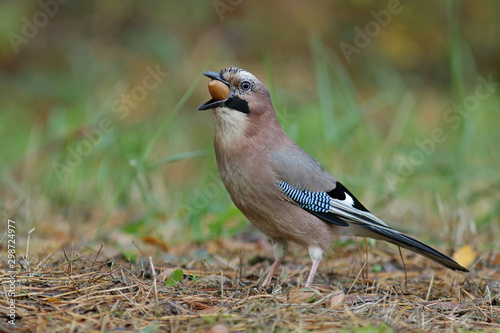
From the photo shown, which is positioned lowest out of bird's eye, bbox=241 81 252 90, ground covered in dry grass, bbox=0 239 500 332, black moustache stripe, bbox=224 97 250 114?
ground covered in dry grass, bbox=0 239 500 332

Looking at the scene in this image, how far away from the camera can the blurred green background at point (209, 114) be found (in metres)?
5.36

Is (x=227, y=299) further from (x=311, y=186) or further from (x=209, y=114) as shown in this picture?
(x=209, y=114)

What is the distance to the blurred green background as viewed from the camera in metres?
5.36

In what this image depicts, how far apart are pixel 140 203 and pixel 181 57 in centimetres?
515

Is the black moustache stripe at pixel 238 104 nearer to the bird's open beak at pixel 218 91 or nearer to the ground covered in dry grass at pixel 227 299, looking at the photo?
the bird's open beak at pixel 218 91

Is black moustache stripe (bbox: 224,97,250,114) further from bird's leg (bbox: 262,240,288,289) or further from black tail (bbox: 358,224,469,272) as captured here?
black tail (bbox: 358,224,469,272)

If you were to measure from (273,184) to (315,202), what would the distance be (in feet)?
1.07

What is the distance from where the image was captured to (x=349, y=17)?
11516 mm

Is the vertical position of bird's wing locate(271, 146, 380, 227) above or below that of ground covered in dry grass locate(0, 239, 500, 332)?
above

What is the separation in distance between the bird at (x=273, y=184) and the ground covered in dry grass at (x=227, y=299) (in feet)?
0.82

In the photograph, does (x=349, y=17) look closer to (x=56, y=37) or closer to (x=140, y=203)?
(x=56, y=37)

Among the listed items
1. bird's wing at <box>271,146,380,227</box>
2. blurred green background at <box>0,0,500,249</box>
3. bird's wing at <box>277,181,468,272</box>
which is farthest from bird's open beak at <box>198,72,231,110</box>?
blurred green background at <box>0,0,500,249</box>

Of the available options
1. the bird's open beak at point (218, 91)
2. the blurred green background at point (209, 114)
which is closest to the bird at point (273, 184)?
the bird's open beak at point (218, 91)

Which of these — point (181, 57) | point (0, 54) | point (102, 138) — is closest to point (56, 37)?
point (0, 54)
